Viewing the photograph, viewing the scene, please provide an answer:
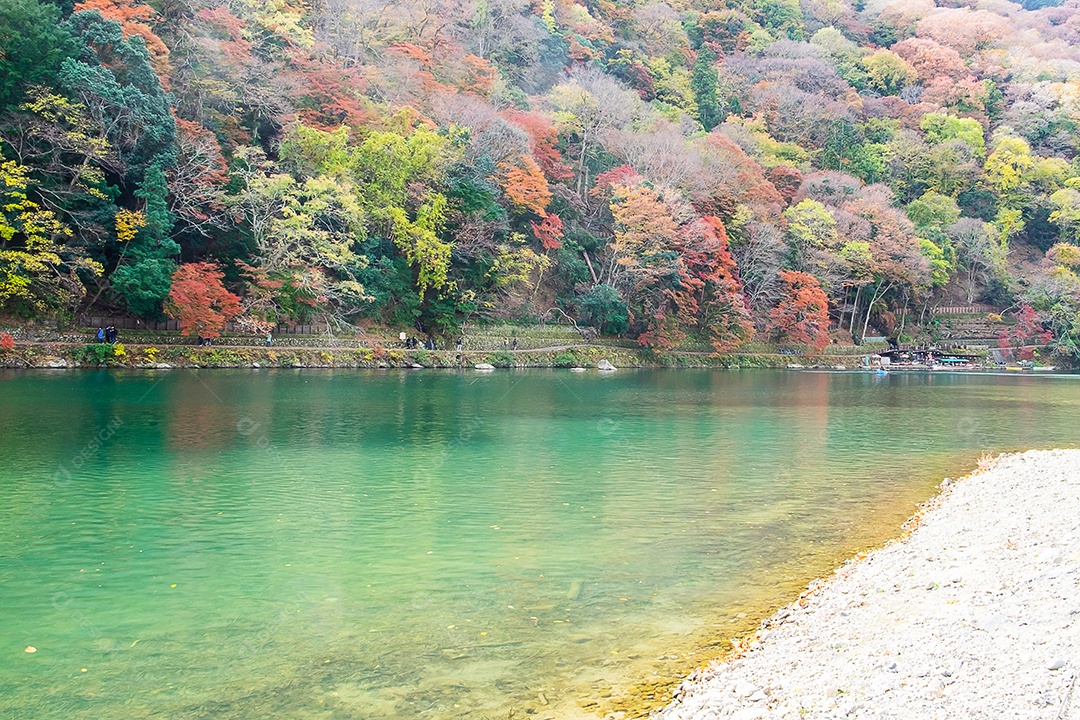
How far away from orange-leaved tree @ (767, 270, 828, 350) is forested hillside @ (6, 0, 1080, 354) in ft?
0.66

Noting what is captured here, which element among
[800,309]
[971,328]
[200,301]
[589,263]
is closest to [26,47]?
[200,301]

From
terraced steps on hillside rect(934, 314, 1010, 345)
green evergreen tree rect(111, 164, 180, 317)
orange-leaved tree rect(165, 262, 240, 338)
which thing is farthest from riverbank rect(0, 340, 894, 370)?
terraced steps on hillside rect(934, 314, 1010, 345)

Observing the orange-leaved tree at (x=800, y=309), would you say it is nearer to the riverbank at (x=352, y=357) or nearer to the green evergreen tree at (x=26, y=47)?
the riverbank at (x=352, y=357)

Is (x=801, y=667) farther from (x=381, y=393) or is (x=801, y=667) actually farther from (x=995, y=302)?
(x=995, y=302)

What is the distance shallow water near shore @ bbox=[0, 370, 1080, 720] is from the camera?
6.69m

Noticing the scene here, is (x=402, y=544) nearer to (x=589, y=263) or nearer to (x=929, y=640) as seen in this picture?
(x=929, y=640)

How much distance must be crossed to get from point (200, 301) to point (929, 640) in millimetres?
36642

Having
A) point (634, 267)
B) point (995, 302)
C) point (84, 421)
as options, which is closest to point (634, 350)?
point (634, 267)

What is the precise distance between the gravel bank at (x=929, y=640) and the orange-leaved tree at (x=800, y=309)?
50.2 m

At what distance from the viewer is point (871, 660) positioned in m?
6.20

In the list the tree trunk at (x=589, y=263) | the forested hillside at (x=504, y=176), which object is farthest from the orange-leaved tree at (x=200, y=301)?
the tree trunk at (x=589, y=263)

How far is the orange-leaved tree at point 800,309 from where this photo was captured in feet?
195

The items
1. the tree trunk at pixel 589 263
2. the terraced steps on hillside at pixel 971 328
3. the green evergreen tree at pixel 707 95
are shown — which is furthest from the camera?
the green evergreen tree at pixel 707 95

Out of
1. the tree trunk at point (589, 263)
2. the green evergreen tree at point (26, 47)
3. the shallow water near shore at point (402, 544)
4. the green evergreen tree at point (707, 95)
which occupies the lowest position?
the shallow water near shore at point (402, 544)
